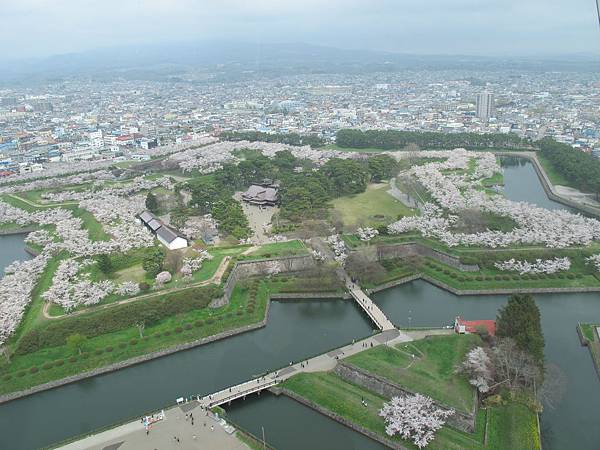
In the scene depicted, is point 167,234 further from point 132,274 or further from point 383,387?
point 383,387

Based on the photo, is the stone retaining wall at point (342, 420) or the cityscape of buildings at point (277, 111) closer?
the stone retaining wall at point (342, 420)

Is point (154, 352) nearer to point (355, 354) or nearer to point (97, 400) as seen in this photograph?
point (97, 400)

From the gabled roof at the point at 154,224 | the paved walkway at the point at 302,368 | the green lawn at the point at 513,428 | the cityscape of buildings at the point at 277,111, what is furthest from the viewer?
the cityscape of buildings at the point at 277,111

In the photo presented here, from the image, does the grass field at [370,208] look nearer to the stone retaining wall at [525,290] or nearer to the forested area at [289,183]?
the forested area at [289,183]

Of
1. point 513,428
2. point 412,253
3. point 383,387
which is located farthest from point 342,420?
point 412,253

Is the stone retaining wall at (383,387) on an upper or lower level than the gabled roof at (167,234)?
lower

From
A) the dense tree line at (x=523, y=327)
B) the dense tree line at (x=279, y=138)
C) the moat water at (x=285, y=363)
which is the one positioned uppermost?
the dense tree line at (x=279, y=138)

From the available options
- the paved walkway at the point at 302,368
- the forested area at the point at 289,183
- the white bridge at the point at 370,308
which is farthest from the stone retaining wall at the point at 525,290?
the forested area at the point at 289,183

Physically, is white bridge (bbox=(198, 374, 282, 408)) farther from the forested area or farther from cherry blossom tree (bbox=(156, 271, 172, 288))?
the forested area
